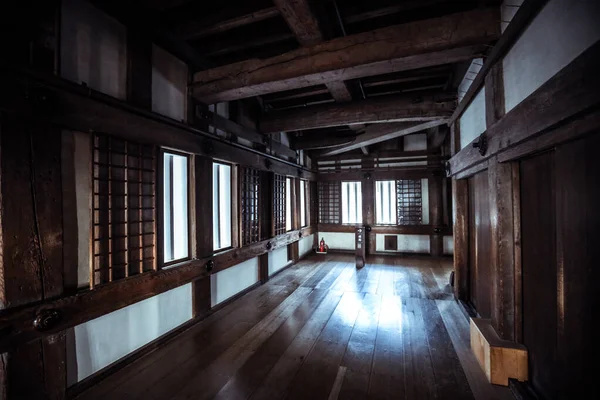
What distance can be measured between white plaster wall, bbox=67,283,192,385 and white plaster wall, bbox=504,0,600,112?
3897mm

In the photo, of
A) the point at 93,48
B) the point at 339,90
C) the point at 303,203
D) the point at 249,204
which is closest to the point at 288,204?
the point at 303,203

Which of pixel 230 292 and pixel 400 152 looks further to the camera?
pixel 400 152

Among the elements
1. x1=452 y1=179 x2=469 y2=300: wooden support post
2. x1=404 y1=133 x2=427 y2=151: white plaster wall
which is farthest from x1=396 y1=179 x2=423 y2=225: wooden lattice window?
x1=452 y1=179 x2=469 y2=300: wooden support post

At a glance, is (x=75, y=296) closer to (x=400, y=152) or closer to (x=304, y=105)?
(x=304, y=105)

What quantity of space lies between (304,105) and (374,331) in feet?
12.8

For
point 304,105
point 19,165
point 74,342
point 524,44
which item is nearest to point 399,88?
point 304,105

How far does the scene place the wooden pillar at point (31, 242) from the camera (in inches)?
70.0

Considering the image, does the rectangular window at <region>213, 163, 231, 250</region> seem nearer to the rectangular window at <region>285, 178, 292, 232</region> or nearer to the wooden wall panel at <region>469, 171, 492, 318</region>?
the rectangular window at <region>285, 178, 292, 232</region>

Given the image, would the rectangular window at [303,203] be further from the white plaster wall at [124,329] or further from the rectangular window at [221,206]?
the white plaster wall at [124,329]

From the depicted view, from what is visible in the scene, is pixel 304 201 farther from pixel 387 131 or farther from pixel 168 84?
pixel 168 84

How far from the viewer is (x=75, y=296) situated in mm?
2115

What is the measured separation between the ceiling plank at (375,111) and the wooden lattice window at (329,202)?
13.4ft

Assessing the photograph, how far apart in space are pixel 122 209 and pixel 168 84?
5.17 feet

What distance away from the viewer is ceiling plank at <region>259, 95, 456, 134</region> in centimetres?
396
